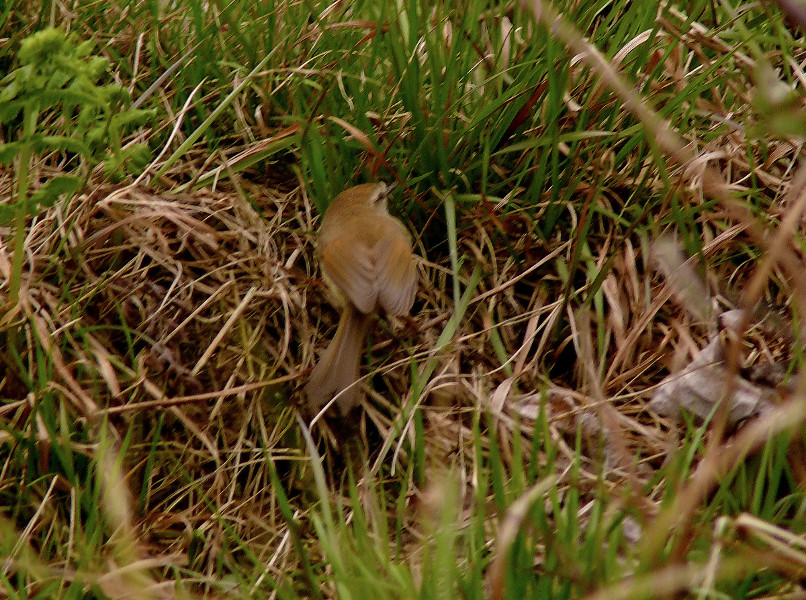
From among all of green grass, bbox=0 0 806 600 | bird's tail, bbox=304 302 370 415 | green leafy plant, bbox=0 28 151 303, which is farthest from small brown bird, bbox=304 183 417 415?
green leafy plant, bbox=0 28 151 303

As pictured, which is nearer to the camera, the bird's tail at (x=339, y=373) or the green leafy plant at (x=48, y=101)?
the green leafy plant at (x=48, y=101)

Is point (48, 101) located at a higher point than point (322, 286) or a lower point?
higher

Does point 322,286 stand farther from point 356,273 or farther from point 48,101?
point 48,101

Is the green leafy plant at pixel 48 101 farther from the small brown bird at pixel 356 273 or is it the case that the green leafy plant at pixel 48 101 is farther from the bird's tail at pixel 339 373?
the bird's tail at pixel 339 373

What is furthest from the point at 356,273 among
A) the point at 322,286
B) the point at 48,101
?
the point at 48,101

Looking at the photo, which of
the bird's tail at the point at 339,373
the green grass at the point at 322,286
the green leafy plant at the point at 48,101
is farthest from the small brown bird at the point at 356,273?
the green leafy plant at the point at 48,101

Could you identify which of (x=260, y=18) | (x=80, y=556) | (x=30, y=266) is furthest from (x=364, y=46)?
(x=80, y=556)

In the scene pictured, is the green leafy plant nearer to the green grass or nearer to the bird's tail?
the green grass
